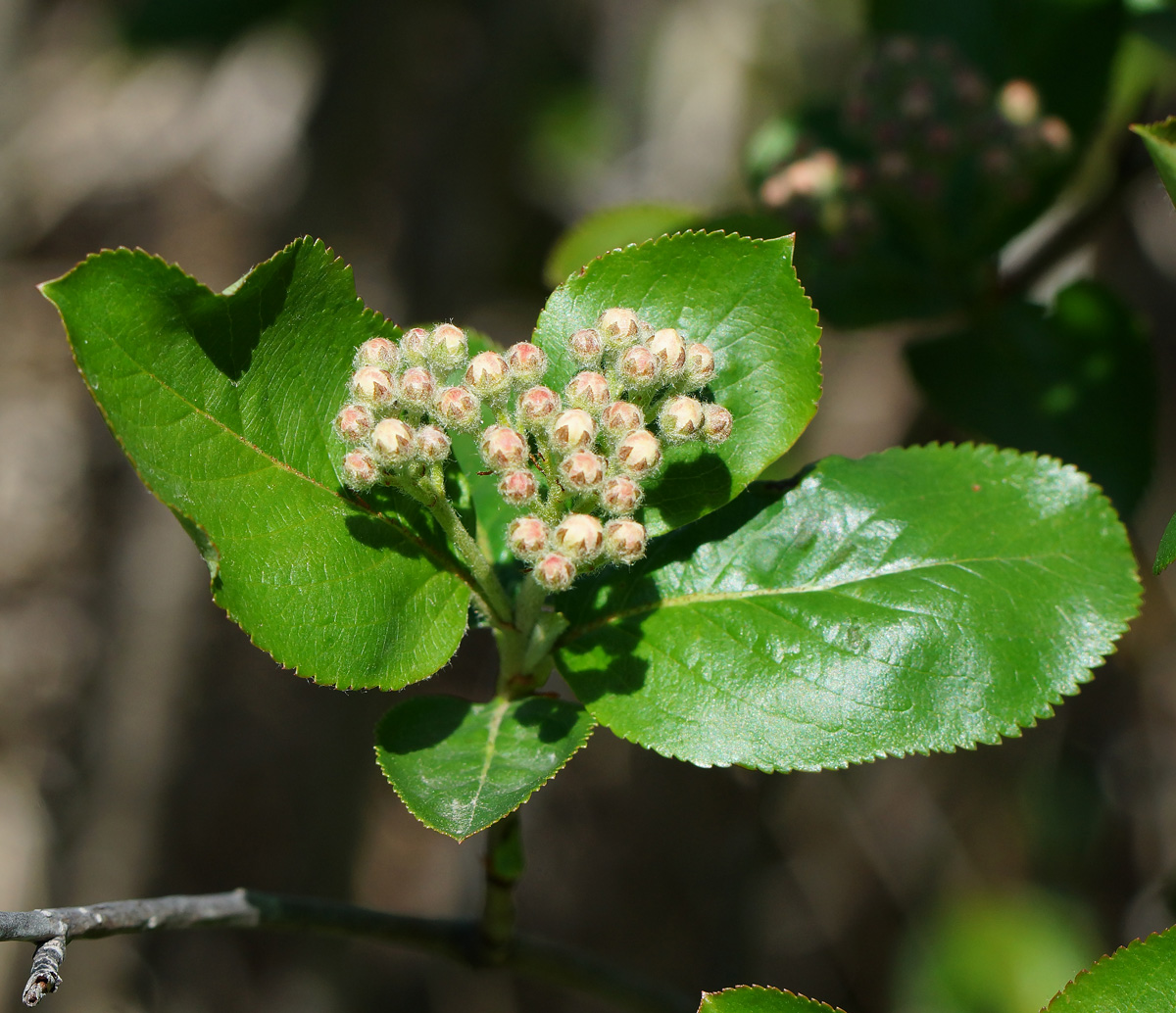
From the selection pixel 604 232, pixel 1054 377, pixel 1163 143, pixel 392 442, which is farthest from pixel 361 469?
pixel 1054 377

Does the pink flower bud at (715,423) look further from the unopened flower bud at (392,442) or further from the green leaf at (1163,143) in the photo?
the green leaf at (1163,143)

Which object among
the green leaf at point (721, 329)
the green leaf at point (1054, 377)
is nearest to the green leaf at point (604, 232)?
the green leaf at point (1054, 377)

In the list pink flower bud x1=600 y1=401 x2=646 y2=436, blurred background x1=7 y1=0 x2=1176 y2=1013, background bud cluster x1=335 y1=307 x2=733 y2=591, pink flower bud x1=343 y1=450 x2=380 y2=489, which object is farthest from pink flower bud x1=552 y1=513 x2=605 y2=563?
blurred background x1=7 y1=0 x2=1176 y2=1013

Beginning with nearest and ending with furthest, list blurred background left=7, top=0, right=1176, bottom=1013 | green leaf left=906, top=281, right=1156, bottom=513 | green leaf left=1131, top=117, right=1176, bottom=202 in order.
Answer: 1. green leaf left=1131, top=117, right=1176, bottom=202
2. green leaf left=906, top=281, right=1156, bottom=513
3. blurred background left=7, top=0, right=1176, bottom=1013

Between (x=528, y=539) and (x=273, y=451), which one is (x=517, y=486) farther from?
(x=273, y=451)

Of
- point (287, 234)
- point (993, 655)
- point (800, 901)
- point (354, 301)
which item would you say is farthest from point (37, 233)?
point (993, 655)

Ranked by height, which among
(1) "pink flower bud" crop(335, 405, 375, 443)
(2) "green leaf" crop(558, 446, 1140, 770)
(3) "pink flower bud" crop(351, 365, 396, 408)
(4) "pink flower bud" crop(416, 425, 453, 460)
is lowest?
(2) "green leaf" crop(558, 446, 1140, 770)

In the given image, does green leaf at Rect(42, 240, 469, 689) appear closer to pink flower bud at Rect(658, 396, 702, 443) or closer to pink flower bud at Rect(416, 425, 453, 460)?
pink flower bud at Rect(416, 425, 453, 460)
